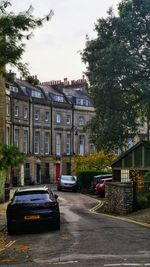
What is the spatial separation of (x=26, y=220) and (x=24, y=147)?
54899 millimetres

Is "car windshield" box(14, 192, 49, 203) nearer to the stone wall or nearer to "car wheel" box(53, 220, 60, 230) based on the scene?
"car wheel" box(53, 220, 60, 230)

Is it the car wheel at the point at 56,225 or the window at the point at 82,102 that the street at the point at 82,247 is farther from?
the window at the point at 82,102

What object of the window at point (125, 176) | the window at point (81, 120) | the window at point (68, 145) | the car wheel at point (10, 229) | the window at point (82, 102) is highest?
the window at point (82, 102)

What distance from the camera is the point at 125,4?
44344 millimetres

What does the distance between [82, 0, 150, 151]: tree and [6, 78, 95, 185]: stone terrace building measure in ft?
82.4

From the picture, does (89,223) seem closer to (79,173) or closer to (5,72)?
(5,72)

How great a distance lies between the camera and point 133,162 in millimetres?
38875

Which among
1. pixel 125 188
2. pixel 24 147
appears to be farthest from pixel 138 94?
pixel 24 147

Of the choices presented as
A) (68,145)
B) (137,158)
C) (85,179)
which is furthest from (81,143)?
(137,158)

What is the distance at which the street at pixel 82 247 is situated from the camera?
13.3 metres

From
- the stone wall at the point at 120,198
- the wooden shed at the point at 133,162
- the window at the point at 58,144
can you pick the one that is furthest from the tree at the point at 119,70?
the window at the point at 58,144

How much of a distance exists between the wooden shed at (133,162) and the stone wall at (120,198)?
13.2ft

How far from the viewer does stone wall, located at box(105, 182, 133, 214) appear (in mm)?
29906

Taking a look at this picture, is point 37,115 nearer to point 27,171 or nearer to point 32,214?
point 27,171
